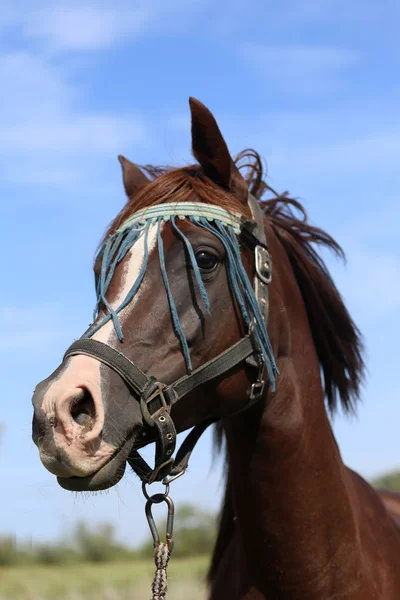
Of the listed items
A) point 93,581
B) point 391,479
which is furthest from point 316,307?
point 391,479

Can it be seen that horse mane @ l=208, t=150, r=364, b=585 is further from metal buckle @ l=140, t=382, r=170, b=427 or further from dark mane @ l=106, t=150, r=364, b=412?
metal buckle @ l=140, t=382, r=170, b=427

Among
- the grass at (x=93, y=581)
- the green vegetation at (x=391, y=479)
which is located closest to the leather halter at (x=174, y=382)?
Result: the grass at (x=93, y=581)

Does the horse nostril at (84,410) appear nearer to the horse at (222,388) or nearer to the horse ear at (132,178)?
the horse at (222,388)

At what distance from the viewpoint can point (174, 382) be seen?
10.1 ft

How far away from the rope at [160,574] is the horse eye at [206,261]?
1140 millimetres

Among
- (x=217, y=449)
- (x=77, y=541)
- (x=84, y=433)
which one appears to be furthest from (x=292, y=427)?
(x=77, y=541)

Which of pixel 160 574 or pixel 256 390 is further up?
pixel 256 390

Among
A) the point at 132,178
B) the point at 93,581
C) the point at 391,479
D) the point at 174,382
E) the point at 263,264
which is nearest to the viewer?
the point at 174,382

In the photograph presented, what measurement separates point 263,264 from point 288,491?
3.32 feet

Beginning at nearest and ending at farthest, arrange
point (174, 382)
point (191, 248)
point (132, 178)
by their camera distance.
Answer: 1. point (174, 382)
2. point (191, 248)
3. point (132, 178)

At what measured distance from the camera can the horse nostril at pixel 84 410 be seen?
2.72 metres

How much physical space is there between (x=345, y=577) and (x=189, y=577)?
19.3 feet

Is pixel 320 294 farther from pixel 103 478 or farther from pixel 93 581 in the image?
pixel 93 581

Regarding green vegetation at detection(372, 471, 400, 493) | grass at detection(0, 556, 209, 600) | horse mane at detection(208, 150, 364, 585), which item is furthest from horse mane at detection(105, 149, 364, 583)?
green vegetation at detection(372, 471, 400, 493)
